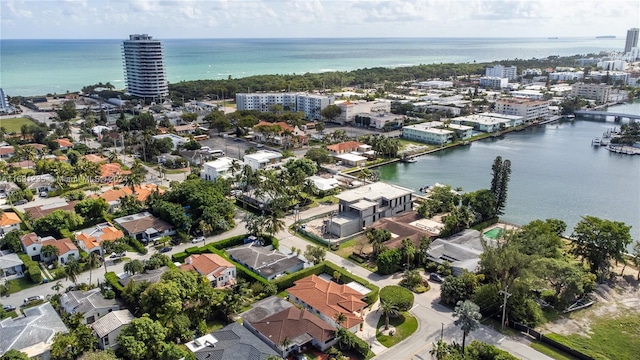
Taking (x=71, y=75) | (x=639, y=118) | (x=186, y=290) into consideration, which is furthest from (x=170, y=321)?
(x=71, y=75)

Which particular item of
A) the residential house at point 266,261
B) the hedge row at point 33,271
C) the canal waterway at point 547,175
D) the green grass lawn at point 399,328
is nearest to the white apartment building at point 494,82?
the canal waterway at point 547,175

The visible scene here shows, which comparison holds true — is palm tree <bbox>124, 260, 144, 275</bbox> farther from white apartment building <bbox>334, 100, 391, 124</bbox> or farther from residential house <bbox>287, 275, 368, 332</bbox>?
white apartment building <bbox>334, 100, 391, 124</bbox>

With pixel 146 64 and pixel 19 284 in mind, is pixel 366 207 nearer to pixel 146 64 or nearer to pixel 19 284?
pixel 19 284

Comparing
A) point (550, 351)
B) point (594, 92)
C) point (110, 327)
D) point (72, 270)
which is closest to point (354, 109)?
point (594, 92)

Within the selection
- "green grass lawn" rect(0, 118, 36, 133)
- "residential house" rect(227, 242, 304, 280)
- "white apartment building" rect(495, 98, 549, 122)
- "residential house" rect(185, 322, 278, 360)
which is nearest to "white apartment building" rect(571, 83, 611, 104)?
"white apartment building" rect(495, 98, 549, 122)

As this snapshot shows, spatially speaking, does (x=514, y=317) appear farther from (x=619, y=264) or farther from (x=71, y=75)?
(x=71, y=75)

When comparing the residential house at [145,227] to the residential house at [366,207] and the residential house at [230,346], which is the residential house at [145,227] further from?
the residential house at [230,346]
